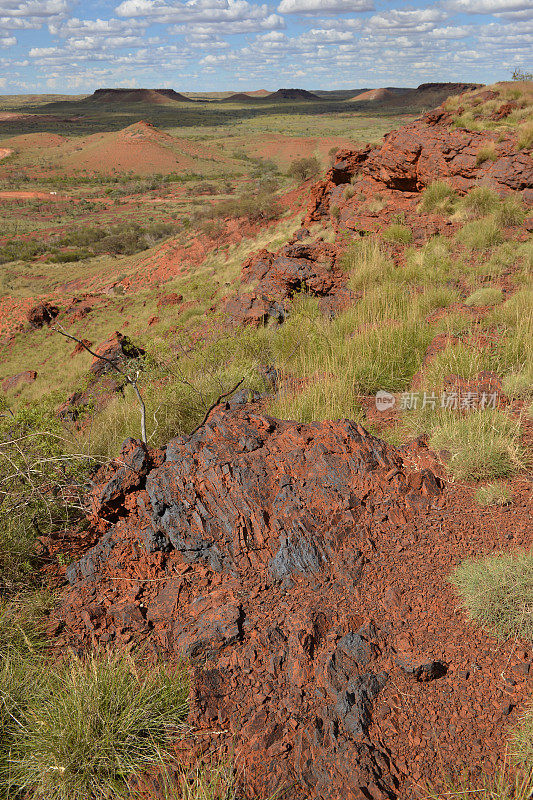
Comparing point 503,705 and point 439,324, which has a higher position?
point 439,324

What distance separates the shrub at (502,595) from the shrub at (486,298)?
4.77 meters

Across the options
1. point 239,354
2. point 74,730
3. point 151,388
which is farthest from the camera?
point 239,354

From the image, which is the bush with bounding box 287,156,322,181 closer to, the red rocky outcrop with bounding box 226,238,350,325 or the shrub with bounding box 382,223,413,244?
the shrub with bounding box 382,223,413,244

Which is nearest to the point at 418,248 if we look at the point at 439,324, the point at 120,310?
the point at 439,324

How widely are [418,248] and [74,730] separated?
921cm

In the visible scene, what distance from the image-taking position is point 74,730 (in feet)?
6.75

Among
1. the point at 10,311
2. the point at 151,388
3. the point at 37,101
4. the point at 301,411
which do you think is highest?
the point at 37,101

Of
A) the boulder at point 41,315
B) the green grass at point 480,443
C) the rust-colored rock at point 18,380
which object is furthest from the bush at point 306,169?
the green grass at point 480,443

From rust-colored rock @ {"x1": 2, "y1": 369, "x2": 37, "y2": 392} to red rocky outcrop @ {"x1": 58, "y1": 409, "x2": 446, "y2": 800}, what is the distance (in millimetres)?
12286

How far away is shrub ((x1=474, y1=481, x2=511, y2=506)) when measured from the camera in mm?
3074

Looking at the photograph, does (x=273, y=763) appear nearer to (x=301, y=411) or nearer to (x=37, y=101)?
(x=301, y=411)

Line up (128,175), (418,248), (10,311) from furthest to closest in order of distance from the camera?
(128,175)
(10,311)
(418,248)

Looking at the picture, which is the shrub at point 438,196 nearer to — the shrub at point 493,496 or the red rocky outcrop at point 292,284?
the red rocky outcrop at point 292,284

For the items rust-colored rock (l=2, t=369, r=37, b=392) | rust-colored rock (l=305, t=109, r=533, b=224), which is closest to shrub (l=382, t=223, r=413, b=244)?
rust-colored rock (l=305, t=109, r=533, b=224)
